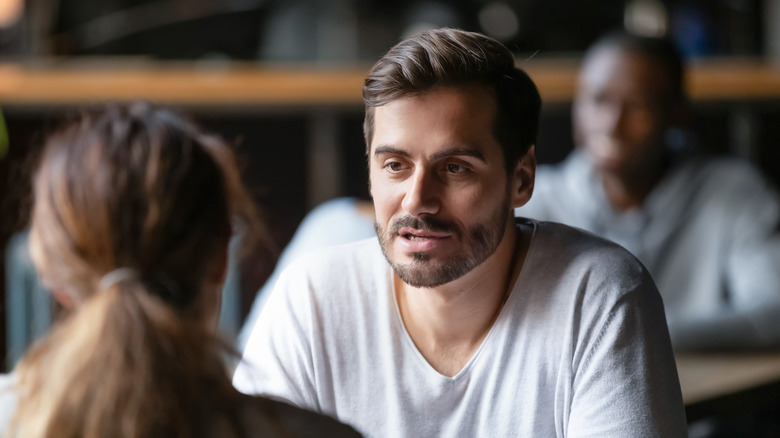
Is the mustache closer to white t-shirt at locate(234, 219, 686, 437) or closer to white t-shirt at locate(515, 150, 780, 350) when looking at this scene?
white t-shirt at locate(234, 219, 686, 437)

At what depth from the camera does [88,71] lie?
297 centimetres

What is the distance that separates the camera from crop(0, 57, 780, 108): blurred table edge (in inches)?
110

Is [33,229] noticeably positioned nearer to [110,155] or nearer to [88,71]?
[110,155]

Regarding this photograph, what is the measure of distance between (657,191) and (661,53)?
1.11ft

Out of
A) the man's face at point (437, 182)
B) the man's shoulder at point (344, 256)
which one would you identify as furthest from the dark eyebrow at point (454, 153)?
the man's shoulder at point (344, 256)

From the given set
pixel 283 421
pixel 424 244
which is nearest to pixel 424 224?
pixel 424 244

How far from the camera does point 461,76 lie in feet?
3.78

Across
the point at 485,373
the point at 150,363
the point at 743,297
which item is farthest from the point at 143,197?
the point at 743,297

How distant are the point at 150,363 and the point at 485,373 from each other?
51 centimetres

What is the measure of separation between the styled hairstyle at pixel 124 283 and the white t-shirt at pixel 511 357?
348 millimetres

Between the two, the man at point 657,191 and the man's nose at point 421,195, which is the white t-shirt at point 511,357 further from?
the man at point 657,191

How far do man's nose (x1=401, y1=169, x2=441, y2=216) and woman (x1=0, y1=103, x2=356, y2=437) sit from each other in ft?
0.97

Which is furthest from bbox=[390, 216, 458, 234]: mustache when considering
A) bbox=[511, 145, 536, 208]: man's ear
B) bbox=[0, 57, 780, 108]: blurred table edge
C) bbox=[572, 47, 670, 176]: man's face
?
bbox=[0, 57, 780, 108]: blurred table edge

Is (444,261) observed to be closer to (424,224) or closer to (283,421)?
(424,224)
